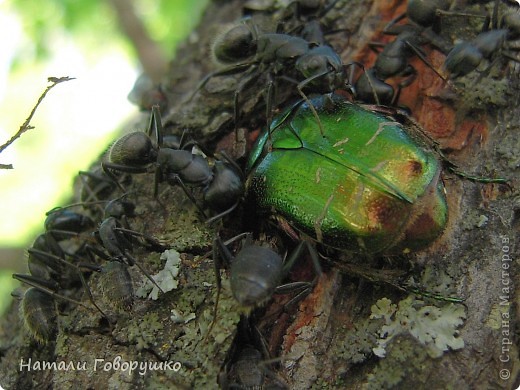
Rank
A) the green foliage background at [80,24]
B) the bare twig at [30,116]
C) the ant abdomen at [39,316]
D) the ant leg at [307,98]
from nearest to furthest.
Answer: the bare twig at [30,116] < the ant leg at [307,98] < the ant abdomen at [39,316] < the green foliage background at [80,24]

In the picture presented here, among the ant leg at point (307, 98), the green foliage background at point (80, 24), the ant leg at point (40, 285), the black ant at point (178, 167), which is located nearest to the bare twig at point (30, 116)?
the black ant at point (178, 167)

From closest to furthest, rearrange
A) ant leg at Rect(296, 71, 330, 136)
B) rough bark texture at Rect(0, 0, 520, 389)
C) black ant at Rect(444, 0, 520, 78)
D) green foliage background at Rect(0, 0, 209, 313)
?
1. rough bark texture at Rect(0, 0, 520, 389)
2. ant leg at Rect(296, 71, 330, 136)
3. black ant at Rect(444, 0, 520, 78)
4. green foliage background at Rect(0, 0, 209, 313)

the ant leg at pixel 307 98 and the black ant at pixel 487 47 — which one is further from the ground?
the ant leg at pixel 307 98

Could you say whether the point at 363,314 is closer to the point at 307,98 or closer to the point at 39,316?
the point at 307,98

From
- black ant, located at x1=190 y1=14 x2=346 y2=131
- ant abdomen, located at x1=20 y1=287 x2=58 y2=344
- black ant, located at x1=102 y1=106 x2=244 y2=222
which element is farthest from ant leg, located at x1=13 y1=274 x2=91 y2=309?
black ant, located at x1=190 y1=14 x2=346 y2=131

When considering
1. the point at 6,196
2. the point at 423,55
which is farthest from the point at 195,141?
the point at 6,196

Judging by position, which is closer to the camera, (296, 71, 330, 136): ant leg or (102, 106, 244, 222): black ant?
(296, 71, 330, 136): ant leg

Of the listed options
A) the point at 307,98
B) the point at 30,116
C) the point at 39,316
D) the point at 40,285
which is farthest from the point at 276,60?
the point at 39,316

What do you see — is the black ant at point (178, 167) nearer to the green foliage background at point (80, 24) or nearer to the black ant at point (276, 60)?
the black ant at point (276, 60)

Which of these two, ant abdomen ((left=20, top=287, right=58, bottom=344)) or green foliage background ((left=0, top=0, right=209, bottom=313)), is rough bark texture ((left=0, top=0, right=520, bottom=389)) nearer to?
ant abdomen ((left=20, top=287, right=58, bottom=344))
